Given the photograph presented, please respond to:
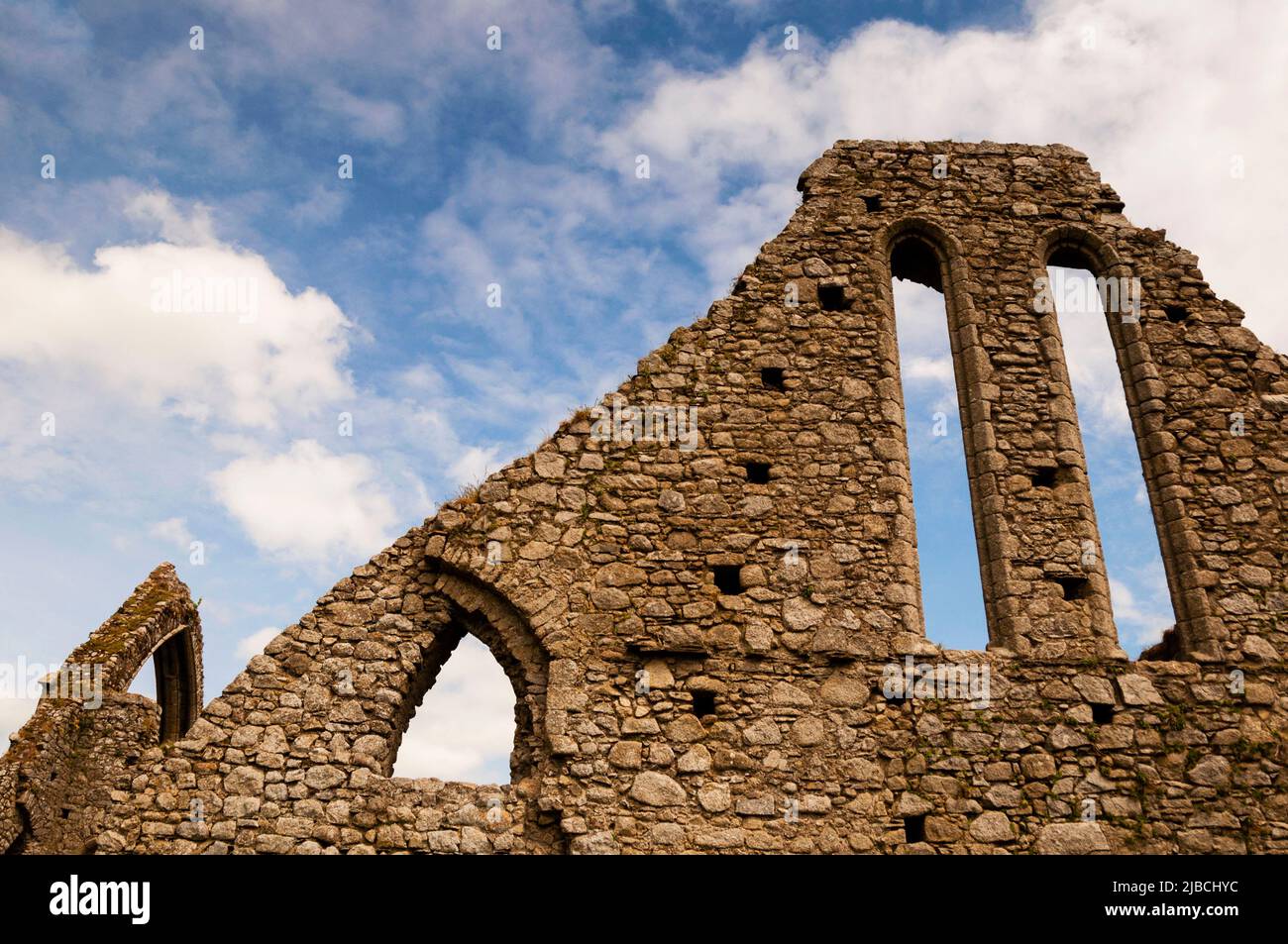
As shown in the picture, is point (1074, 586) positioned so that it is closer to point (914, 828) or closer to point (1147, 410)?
point (1147, 410)

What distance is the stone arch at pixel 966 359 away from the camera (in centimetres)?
788

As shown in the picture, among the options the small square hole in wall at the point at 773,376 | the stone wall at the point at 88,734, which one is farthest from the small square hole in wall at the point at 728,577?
the stone wall at the point at 88,734

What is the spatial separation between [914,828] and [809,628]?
169cm

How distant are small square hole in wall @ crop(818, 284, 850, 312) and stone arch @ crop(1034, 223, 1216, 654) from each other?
202 cm

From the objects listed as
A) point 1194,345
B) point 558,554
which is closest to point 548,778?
point 558,554

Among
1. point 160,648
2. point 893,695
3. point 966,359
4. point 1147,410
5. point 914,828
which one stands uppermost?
point 966,359

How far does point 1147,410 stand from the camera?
8641 millimetres

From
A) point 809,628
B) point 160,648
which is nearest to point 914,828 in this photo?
point 809,628

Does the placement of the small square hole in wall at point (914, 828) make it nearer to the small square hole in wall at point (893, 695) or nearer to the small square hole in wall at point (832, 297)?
the small square hole in wall at point (893, 695)

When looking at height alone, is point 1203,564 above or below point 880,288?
below

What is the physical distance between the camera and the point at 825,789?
22.6 feet
